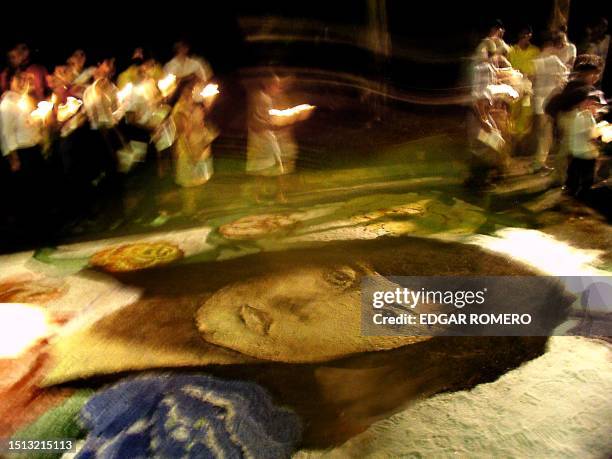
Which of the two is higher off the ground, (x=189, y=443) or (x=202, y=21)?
(x=202, y=21)

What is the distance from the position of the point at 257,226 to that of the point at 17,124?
3953mm

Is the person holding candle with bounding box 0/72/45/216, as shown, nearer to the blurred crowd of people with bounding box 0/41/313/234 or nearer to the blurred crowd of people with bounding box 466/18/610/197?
the blurred crowd of people with bounding box 0/41/313/234

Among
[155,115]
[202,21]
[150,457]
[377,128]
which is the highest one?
[202,21]

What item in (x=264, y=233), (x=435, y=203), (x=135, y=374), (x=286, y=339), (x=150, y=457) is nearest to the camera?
(x=150, y=457)

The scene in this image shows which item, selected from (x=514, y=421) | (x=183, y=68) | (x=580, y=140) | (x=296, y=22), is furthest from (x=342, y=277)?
(x=296, y=22)

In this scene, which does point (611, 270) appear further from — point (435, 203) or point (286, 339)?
→ point (286, 339)

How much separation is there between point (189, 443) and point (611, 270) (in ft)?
14.2

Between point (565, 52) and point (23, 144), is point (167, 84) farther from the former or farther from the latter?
point (565, 52)

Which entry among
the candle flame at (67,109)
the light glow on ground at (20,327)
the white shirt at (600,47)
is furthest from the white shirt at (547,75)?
the light glow on ground at (20,327)

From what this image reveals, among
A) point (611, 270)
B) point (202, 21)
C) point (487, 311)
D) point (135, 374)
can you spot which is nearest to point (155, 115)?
point (135, 374)

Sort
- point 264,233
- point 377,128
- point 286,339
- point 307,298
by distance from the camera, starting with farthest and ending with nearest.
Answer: point 377,128 → point 264,233 → point 307,298 → point 286,339

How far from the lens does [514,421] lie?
3.22 metres

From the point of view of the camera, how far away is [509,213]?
21.4 ft

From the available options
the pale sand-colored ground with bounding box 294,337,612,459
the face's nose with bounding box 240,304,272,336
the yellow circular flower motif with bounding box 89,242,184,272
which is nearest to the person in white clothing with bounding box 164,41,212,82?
the yellow circular flower motif with bounding box 89,242,184,272
